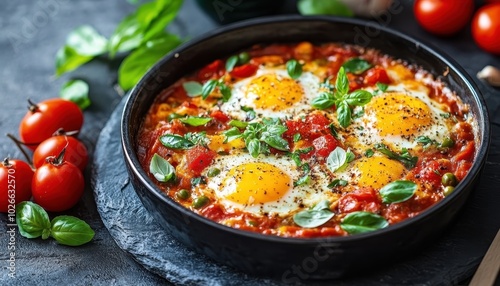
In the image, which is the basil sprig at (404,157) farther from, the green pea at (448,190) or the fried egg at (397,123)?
the green pea at (448,190)

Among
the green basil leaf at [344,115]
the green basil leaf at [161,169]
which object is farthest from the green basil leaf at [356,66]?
the green basil leaf at [161,169]

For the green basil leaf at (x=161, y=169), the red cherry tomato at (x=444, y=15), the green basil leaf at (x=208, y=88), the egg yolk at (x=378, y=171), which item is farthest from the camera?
the red cherry tomato at (x=444, y=15)

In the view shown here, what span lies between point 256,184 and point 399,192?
2.93 feet

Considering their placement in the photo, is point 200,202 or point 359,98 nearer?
point 200,202

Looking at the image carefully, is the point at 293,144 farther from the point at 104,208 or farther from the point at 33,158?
the point at 33,158

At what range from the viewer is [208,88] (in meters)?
5.33

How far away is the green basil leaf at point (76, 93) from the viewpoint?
238 inches

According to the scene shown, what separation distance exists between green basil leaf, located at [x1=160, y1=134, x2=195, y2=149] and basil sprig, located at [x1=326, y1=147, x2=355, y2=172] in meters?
0.95

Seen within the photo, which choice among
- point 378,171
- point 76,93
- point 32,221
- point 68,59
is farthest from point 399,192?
point 68,59

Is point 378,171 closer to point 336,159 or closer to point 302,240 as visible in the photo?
point 336,159

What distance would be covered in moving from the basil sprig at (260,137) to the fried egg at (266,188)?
0.11 m

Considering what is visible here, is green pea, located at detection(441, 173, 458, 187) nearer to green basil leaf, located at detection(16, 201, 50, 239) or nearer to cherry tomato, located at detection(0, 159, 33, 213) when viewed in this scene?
green basil leaf, located at detection(16, 201, 50, 239)

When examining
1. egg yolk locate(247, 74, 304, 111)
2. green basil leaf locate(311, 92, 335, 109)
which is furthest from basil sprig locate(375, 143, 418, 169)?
egg yolk locate(247, 74, 304, 111)

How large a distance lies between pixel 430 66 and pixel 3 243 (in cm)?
340
